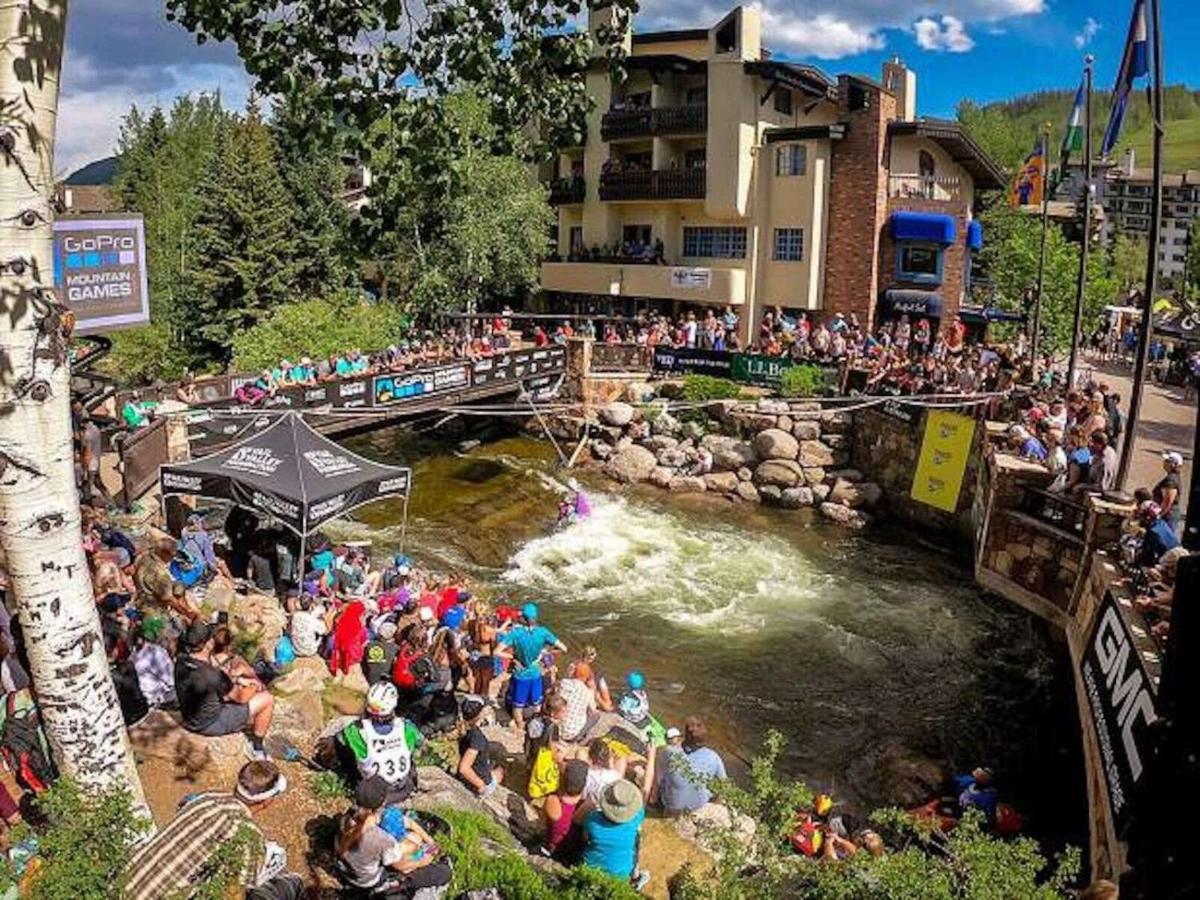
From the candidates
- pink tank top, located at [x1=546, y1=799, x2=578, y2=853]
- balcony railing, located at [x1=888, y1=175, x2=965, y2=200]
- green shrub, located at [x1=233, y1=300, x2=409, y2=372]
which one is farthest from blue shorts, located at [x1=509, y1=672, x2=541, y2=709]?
balcony railing, located at [x1=888, y1=175, x2=965, y2=200]

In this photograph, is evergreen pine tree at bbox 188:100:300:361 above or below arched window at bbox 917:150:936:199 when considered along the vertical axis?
below

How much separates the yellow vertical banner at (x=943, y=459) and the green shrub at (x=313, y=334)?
18433 millimetres

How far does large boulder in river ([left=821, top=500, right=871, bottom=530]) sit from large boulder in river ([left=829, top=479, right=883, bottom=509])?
26cm

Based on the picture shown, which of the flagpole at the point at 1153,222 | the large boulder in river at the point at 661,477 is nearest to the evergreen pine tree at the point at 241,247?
the large boulder in river at the point at 661,477

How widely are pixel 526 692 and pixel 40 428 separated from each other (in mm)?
8261

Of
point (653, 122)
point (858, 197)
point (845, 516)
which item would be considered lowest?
point (845, 516)

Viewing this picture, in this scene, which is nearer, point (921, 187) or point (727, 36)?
point (921, 187)

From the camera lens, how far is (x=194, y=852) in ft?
20.1

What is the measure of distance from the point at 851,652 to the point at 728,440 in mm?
11948

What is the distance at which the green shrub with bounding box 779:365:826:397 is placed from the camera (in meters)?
28.4

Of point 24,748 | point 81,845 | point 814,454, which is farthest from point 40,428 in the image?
point 814,454

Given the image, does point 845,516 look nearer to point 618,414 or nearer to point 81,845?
point 618,414

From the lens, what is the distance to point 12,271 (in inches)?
191

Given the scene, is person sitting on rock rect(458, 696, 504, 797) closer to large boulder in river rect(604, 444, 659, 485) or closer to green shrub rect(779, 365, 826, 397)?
large boulder in river rect(604, 444, 659, 485)
